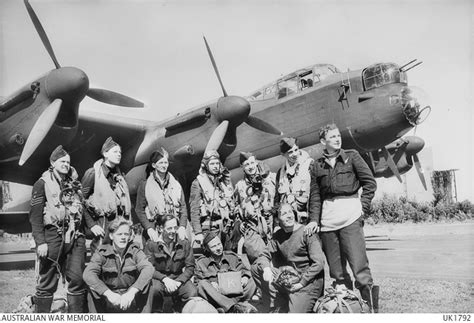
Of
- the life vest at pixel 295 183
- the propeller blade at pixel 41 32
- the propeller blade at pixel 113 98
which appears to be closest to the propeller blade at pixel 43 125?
Answer: the propeller blade at pixel 41 32

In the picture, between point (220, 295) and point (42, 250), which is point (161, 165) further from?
point (220, 295)

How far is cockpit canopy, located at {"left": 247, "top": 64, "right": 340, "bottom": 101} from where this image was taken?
31.4 ft

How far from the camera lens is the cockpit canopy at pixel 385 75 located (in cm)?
882

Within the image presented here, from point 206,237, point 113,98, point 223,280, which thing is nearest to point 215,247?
point 206,237

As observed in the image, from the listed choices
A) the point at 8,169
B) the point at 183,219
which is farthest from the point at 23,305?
the point at 8,169

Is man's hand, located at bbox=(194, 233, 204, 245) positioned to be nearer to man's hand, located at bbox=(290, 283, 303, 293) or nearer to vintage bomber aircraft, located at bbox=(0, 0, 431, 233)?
man's hand, located at bbox=(290, 283, 303, 293)

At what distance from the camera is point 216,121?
375 inches

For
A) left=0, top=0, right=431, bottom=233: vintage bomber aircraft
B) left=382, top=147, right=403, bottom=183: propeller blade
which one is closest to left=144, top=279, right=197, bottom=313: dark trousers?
left=0, top=0, right=431, bottom=233: vintage bomber aircraft

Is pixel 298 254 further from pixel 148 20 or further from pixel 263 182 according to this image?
pixel 148 20

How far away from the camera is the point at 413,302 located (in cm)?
568

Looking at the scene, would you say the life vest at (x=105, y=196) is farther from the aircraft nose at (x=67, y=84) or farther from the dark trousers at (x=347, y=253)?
the aircraft nose at (x=67, y=84)

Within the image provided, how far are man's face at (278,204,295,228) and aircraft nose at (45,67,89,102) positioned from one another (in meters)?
4.54

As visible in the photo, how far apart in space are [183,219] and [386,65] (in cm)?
559

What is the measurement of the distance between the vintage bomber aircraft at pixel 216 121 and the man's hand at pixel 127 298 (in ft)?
13.2
